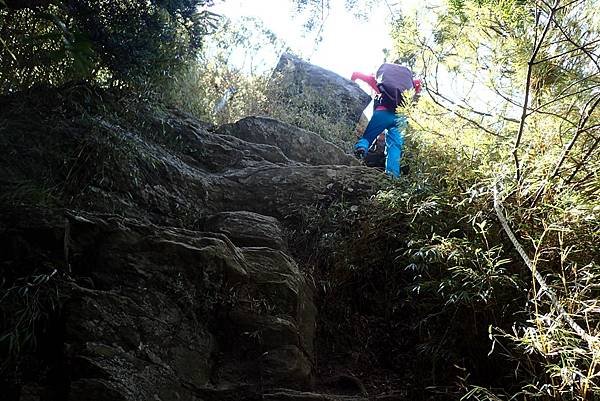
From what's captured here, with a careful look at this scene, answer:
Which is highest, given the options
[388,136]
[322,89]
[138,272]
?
[322,89]

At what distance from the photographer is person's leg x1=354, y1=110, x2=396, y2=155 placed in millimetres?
6094

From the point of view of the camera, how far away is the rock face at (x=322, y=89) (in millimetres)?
8844

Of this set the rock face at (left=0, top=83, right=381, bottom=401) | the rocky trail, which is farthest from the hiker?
the rock face at (left=0, top=83, right=381, bottom=401)

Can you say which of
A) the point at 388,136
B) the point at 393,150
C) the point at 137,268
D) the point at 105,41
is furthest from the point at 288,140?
the point at 137,268

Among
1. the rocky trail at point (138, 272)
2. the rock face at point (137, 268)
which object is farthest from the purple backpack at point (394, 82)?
the rock face at point (137, 268)

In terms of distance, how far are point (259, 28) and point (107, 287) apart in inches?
274

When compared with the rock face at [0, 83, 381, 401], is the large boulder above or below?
above

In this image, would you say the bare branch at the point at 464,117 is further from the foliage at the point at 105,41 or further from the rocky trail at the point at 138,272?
the foliage at the point at 105,41

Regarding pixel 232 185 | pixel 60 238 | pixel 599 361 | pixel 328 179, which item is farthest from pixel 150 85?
pixel 599 361

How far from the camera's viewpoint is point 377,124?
6.23m

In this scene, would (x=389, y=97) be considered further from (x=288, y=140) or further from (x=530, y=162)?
(x=530, y=162)

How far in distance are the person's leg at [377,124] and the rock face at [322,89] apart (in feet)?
7.45

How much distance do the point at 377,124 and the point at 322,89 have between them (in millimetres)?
3417

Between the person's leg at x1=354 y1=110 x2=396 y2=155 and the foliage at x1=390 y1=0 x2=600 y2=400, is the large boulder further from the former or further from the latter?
the foliage at x1=390 y1=0 x2=600 y2=400
